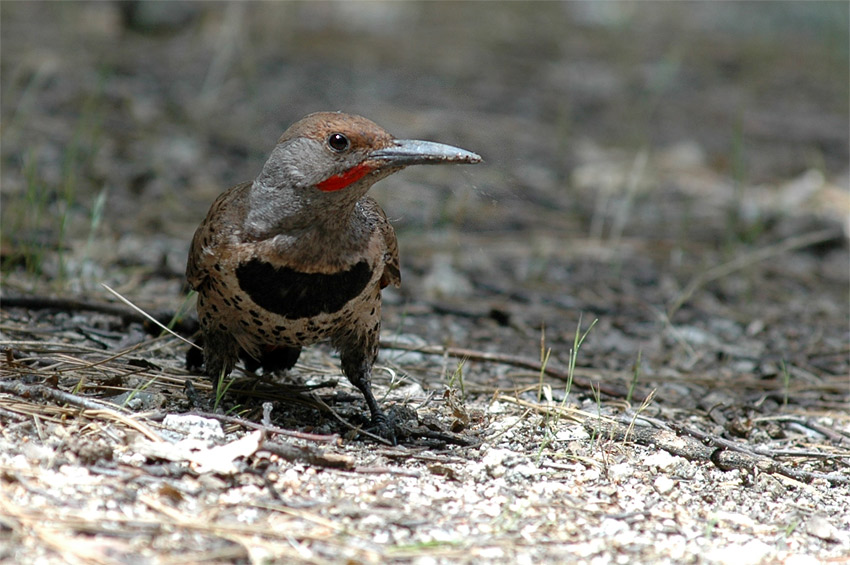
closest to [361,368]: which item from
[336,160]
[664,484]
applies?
[336,160]

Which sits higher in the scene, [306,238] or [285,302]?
[306,238]

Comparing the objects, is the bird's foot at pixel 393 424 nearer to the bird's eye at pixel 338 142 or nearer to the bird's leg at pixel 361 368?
the bird's leg at pixel 361 368

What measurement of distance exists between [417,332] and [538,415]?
137 cm

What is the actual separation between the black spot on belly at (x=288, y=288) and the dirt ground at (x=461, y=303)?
43 cm

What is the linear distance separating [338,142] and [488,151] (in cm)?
412

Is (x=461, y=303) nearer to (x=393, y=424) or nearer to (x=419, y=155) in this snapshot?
(x=393, y=424)

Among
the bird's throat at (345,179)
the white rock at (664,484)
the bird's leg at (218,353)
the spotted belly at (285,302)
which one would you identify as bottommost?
the white rock at (664,484)

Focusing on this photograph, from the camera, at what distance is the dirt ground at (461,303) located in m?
2.80

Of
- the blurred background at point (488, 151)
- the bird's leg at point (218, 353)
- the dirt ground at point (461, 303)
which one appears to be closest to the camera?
the dirt ground at point (461, 303)

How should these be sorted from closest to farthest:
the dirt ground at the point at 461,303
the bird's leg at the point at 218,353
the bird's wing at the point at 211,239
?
the dirt ground at the point at 461,303 < the bird's wing at the point at 211,239 < the bird's leg at the point at 218,353

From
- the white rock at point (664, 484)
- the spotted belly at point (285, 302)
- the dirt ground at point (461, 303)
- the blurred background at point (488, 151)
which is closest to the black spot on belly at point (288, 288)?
the spotted belly at point (285, 302)

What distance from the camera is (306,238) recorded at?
3.36 metres

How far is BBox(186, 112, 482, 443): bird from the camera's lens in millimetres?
3301

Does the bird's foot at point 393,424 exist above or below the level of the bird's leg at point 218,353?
below
